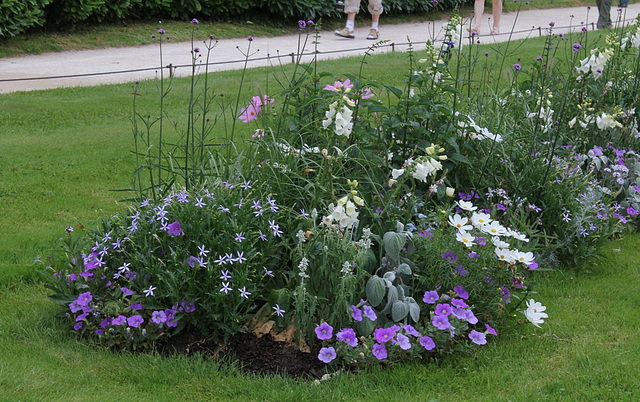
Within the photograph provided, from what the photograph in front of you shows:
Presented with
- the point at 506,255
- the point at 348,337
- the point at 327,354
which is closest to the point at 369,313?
the point at 348,337

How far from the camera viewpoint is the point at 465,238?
3.72m

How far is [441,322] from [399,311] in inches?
8.0

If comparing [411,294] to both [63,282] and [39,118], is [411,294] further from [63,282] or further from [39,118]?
[39,118]

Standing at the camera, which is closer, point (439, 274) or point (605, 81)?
point (439, 274)

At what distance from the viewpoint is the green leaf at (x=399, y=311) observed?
3.52m

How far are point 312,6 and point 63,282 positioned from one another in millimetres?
11458

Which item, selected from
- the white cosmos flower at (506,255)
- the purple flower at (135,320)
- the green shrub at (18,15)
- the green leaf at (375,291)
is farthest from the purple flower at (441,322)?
the green shrub at (18,15)

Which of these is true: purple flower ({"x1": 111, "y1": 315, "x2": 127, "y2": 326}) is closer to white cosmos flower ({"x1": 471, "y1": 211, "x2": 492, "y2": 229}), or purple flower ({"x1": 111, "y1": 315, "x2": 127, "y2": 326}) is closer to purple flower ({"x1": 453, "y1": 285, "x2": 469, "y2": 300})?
purple flower ({"x1": 453, "y1": 285, "x2": 469, "y2": 300})

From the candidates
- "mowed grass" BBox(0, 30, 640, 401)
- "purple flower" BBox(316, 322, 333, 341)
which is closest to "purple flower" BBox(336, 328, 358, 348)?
"purple flower" BBox(316, 322, 333, 341)

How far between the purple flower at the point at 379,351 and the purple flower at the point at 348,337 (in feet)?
0.31

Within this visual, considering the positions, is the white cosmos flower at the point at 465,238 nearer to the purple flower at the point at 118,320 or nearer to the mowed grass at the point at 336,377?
the mowed grass at the point at 336,377

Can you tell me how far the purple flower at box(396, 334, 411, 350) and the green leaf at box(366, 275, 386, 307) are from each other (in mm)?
203

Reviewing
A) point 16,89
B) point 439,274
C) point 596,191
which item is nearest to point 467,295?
point 439,274

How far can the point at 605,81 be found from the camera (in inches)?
250
